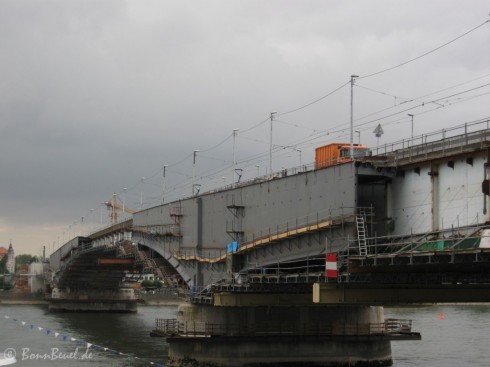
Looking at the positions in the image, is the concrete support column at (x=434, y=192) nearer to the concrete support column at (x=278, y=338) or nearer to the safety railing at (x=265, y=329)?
the concrete support column at (x=278, y=338)

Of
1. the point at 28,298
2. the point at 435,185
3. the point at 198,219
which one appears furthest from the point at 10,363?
the point at 28,298

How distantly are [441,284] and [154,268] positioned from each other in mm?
42231

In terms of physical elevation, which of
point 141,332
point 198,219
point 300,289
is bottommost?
point 141,332

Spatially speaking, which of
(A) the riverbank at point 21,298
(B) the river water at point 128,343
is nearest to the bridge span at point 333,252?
(B) the river water at point 128,343

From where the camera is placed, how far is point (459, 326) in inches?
4205

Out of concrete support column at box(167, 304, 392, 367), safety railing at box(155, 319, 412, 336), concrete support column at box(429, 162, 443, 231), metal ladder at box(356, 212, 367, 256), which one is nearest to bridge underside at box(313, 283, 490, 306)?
metal ladder at box(356, 212, 367, 256)

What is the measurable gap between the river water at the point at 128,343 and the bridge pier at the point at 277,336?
15.0 ft

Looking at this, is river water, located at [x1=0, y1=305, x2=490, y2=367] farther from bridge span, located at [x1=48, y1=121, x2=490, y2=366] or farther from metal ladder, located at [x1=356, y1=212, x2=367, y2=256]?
metal ladder, located at [x1=356, y1=212, x2=367, y2=256]

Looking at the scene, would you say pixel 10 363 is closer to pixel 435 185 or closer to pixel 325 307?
pixel 325 307

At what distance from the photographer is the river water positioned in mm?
66125

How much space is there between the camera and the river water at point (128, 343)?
66125 mm

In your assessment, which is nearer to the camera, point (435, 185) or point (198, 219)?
point (435, 185)

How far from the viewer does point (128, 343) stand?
276 ft
